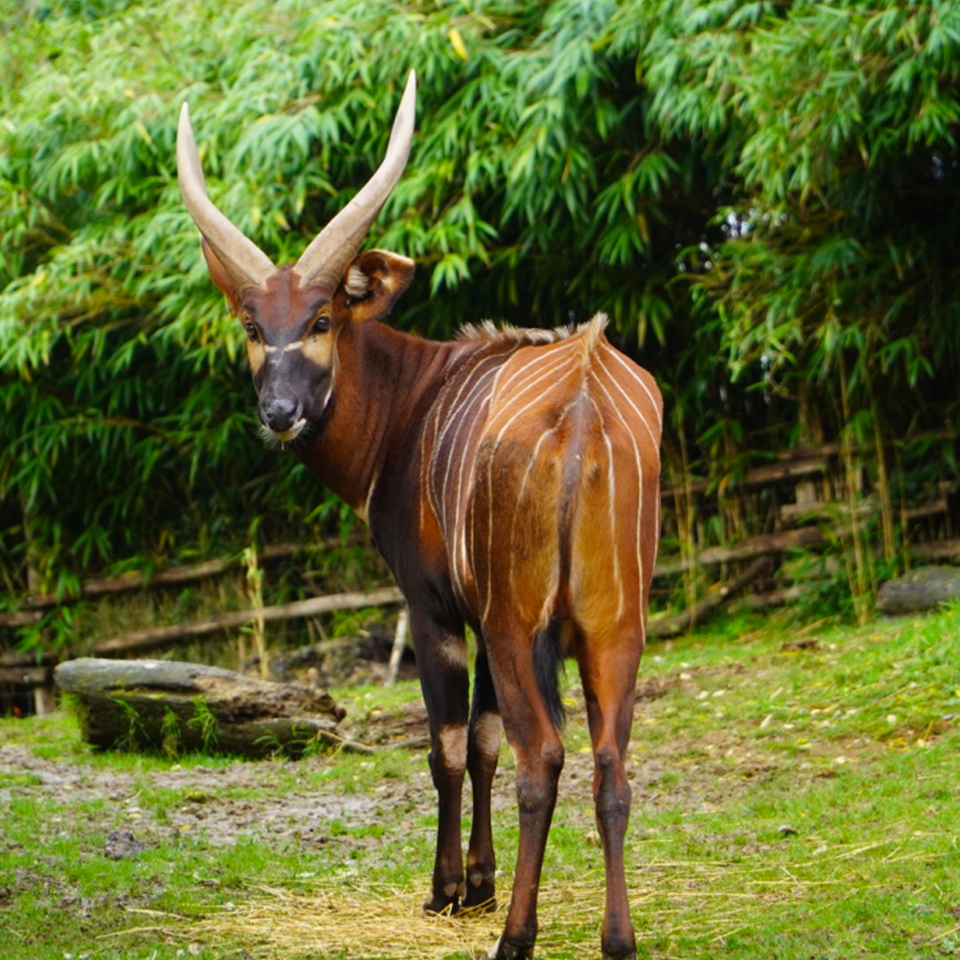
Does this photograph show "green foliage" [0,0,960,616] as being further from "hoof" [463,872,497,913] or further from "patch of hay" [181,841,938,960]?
"hoof" [463,872,497,913]

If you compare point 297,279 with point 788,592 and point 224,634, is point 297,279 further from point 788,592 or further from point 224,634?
point 224,634

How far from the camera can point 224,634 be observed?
11312mm

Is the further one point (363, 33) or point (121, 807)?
point (363, 33)

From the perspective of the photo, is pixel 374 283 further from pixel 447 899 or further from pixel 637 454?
pixel 447 899

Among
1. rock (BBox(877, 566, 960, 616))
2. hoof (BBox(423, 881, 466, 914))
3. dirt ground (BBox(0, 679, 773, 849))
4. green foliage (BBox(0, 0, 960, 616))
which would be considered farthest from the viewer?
rock (BBox(877, 566, 960, 616))

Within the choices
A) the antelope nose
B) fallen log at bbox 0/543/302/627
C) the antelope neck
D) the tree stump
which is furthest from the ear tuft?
fallen log at bbox 0/543/302/627

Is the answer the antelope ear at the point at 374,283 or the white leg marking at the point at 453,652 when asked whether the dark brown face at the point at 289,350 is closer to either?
the antelope ear at the point at 374,283

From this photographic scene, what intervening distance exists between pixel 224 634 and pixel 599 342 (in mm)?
7529

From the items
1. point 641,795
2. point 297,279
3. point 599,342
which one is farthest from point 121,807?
point 599,342

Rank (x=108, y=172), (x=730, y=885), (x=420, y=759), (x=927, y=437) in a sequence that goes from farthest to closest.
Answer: (x=108, y=172)
(x=927, y=437)
(x=420, y=759)
(x=730, y=885)

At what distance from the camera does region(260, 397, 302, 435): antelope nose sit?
4.62 metres

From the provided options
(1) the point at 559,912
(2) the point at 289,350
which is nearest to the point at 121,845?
(1) the point at 559,912

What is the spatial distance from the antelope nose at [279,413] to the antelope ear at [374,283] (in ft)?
1.70

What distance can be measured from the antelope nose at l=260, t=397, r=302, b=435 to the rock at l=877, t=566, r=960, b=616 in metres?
4.79
